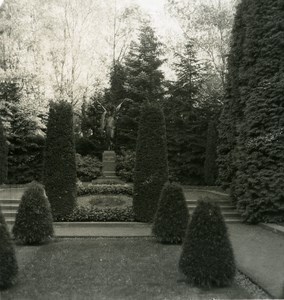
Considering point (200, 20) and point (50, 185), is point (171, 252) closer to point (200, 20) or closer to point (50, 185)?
point (50, 185)

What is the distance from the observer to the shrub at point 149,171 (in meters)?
13.3

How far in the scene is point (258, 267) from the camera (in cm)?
821

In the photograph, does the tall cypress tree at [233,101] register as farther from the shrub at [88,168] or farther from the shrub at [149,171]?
the shrub at [88,168]

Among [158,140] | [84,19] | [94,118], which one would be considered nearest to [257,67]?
[158,140]

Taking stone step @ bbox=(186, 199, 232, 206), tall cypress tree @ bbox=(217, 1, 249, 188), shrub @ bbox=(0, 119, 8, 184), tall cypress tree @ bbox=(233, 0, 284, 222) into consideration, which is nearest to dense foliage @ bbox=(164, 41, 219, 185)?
tall cypress tree @ bbox=(217, 1, 249, 188)

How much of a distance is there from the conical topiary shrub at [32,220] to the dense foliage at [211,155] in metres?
13.8

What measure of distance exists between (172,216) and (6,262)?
15.6 feet

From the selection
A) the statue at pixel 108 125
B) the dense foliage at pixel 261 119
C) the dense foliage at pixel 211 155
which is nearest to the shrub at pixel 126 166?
the statue at pixel 108 125

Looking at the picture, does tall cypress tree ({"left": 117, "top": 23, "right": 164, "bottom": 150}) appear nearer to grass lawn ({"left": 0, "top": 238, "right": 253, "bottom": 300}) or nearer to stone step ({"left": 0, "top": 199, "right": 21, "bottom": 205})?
stone step ({"left": 0, "top": 199, "right": 21, "bottom": 205})

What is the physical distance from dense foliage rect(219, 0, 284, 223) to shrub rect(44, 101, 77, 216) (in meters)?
5.56

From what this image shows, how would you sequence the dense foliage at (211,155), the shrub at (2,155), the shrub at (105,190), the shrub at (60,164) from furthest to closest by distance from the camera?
1. the dense foliage at (211,155)
2. the shrub at (2,155)
3. the shrub at (105,190)
4. the shrub at (60,164)

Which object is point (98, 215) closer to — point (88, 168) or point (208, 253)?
point (208, 253)

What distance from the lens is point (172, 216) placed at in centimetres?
1038

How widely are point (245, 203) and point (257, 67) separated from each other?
4.45 meters
